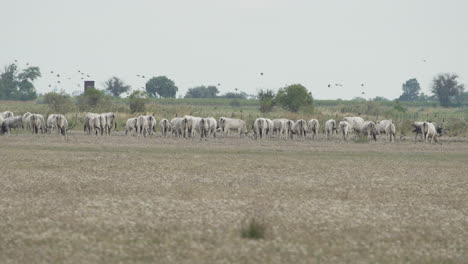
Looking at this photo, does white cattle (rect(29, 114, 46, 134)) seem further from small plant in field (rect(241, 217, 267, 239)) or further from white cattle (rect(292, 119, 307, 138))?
small plant in field (rect(241, 217, 267, 239))

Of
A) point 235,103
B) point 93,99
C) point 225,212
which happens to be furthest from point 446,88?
point 225,212

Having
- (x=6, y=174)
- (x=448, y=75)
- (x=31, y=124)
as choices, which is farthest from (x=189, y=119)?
(x=448, y=75)

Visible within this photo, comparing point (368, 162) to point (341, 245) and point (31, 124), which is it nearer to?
point (341, 245)

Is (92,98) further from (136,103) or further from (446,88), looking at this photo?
(446,88)

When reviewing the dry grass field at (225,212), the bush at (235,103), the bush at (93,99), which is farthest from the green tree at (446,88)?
the dry grass field at (225,212)

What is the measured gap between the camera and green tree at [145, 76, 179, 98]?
170250 mm

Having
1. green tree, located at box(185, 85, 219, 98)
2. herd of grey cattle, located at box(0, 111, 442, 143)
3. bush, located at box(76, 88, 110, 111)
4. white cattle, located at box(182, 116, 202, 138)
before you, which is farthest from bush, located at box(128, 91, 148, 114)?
green tree, located at box(185, 85, 219, 98)

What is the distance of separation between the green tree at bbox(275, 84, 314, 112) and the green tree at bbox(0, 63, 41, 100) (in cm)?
8124

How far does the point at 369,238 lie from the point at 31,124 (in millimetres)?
46593

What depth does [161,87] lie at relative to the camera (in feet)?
557

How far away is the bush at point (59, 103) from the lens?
264ft

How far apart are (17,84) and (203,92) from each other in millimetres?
48673

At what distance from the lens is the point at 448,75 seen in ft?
516

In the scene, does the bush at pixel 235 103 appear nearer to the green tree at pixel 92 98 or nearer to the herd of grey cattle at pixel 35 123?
the green tree at pixel 92 98
